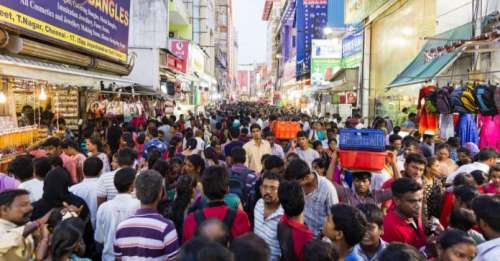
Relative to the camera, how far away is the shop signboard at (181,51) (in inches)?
1312

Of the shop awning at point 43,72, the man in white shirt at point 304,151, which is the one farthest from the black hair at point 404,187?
the shop awning at point 43,72

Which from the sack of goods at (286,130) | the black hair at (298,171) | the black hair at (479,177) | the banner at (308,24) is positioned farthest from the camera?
the banner at (308,24)

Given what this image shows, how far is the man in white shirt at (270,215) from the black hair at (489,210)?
1582mm

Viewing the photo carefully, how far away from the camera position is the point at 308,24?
5791 cm

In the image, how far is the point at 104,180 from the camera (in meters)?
5.44

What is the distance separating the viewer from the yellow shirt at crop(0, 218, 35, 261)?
3.38 m

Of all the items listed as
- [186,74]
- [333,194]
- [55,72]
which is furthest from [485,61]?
[186,74]

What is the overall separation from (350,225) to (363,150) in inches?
91.6

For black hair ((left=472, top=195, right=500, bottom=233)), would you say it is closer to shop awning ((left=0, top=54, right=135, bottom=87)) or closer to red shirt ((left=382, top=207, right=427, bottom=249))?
red shirt ((left=382, top=207, right=427, bottom=249))

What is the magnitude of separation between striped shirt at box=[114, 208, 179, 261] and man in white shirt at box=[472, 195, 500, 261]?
2252 millimetres

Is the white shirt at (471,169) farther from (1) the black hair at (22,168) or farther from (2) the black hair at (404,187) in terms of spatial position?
(1) the black hair at (22,168)

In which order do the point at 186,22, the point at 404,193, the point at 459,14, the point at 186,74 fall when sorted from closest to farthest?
the point at 404,193
the point at 459,14
the point at 186,74
the point at 186,22

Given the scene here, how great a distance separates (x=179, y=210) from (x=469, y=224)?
8.76ft

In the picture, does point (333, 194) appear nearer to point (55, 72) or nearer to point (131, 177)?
point (131, 177)
